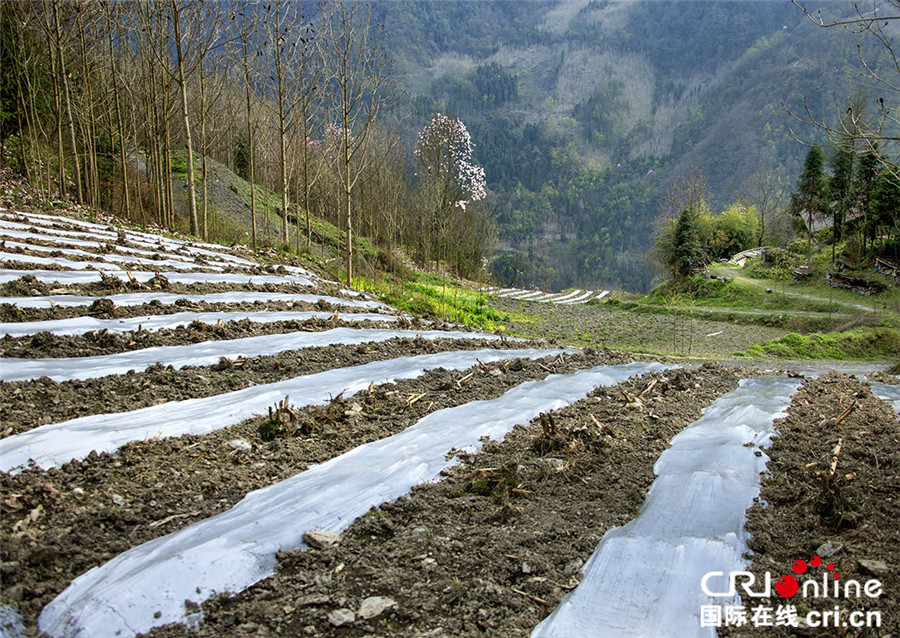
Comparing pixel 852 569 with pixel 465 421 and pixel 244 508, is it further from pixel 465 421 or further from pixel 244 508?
pixel 244 508

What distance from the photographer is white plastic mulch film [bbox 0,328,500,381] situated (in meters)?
3.16

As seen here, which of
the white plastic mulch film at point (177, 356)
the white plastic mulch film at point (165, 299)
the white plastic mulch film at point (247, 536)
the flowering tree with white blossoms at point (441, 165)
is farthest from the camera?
the flowering tree with white blossoms at point (441, 165)

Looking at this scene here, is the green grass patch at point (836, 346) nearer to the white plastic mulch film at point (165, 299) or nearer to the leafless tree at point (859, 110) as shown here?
the leafless tree at point (859, 110)

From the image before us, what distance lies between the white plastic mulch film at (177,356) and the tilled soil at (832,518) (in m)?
3.63

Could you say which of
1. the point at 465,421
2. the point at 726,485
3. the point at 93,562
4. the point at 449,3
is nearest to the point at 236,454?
the point at 93,562

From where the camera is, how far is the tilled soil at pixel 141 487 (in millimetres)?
1749

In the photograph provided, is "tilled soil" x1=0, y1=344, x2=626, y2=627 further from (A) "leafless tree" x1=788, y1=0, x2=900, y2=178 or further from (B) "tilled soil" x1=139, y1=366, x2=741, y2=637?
(A) "leafless tree" x1=788, y1=0, x2=900, y2=178

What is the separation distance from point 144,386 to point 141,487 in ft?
3.79

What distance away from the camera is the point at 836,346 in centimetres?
1475

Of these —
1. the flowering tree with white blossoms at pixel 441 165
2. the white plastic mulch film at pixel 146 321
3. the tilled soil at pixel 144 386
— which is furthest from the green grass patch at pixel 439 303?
the tilled soil at pixel 144 386

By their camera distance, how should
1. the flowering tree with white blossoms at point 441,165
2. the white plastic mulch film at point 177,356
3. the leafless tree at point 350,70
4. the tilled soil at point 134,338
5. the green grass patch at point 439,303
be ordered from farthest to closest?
the flowering tree with white blossoms at point 441,165, the green grass patch at point 439,303, the leafless tree at point 350,70, the tilled soil at point 134,338, the white plastic mulch film at point 177,356

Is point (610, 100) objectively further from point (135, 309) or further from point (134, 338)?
point (134, 338)

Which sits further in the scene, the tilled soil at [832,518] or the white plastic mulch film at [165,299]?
the white plastic mulch film at [165,299]

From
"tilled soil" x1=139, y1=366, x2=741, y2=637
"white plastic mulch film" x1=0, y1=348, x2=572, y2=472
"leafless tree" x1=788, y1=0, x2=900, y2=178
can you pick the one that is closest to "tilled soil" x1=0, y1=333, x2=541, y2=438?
"white plastic mulch film" x1=0, y1=348, x2=572, y2=472
